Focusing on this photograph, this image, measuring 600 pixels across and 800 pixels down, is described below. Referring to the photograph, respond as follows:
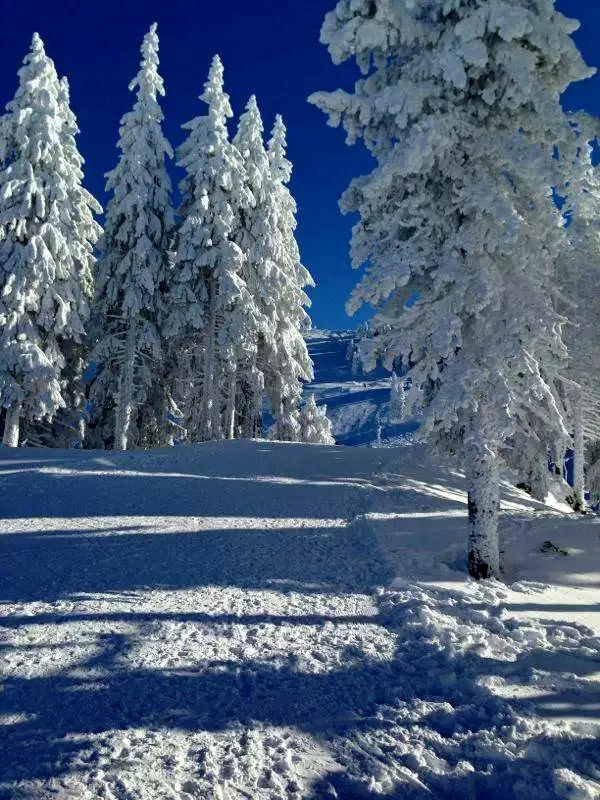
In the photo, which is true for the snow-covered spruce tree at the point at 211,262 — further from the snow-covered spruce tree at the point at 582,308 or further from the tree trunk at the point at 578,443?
the tree trunk at the point at 578,443

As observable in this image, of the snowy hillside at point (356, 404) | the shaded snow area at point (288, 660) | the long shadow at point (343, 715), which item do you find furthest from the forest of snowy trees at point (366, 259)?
the snowy hillside at point (356, 404)

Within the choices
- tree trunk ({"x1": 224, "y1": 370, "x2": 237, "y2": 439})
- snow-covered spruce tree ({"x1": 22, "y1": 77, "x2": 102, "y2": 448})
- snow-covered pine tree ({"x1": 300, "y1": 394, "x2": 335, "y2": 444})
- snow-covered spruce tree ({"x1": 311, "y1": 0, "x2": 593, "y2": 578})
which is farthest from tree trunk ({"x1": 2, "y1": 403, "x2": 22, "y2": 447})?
snow-covered pine tree ({"x1": 300, "y1": 394, "x2": 335, "y2": 444})

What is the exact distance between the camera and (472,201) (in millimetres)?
8188

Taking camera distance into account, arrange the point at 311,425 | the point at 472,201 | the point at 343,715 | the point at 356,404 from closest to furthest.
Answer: the point at 343,715, the point at 472,201, the point at 311,425, the point at 356,404

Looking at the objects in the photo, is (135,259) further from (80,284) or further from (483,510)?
(483,510)

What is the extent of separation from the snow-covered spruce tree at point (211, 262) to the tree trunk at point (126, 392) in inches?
67.4

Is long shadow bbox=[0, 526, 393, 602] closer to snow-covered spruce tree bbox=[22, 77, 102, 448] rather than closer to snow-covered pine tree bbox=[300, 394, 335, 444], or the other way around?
snow-covered spruce tree bbox=[22, 77, 102, 448]

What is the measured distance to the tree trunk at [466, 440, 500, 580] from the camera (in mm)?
8367

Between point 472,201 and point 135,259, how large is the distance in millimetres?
17298

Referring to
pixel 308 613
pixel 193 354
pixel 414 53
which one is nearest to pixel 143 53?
pixel 193 354

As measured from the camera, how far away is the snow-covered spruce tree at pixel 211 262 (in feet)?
73.8

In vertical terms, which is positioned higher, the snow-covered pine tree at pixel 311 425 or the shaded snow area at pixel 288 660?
the snow-covered pine tree at pixel 311 425

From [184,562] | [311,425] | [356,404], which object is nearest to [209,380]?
[184,562]

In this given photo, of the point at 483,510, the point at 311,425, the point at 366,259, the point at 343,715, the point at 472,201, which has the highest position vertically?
the point at 472,201
